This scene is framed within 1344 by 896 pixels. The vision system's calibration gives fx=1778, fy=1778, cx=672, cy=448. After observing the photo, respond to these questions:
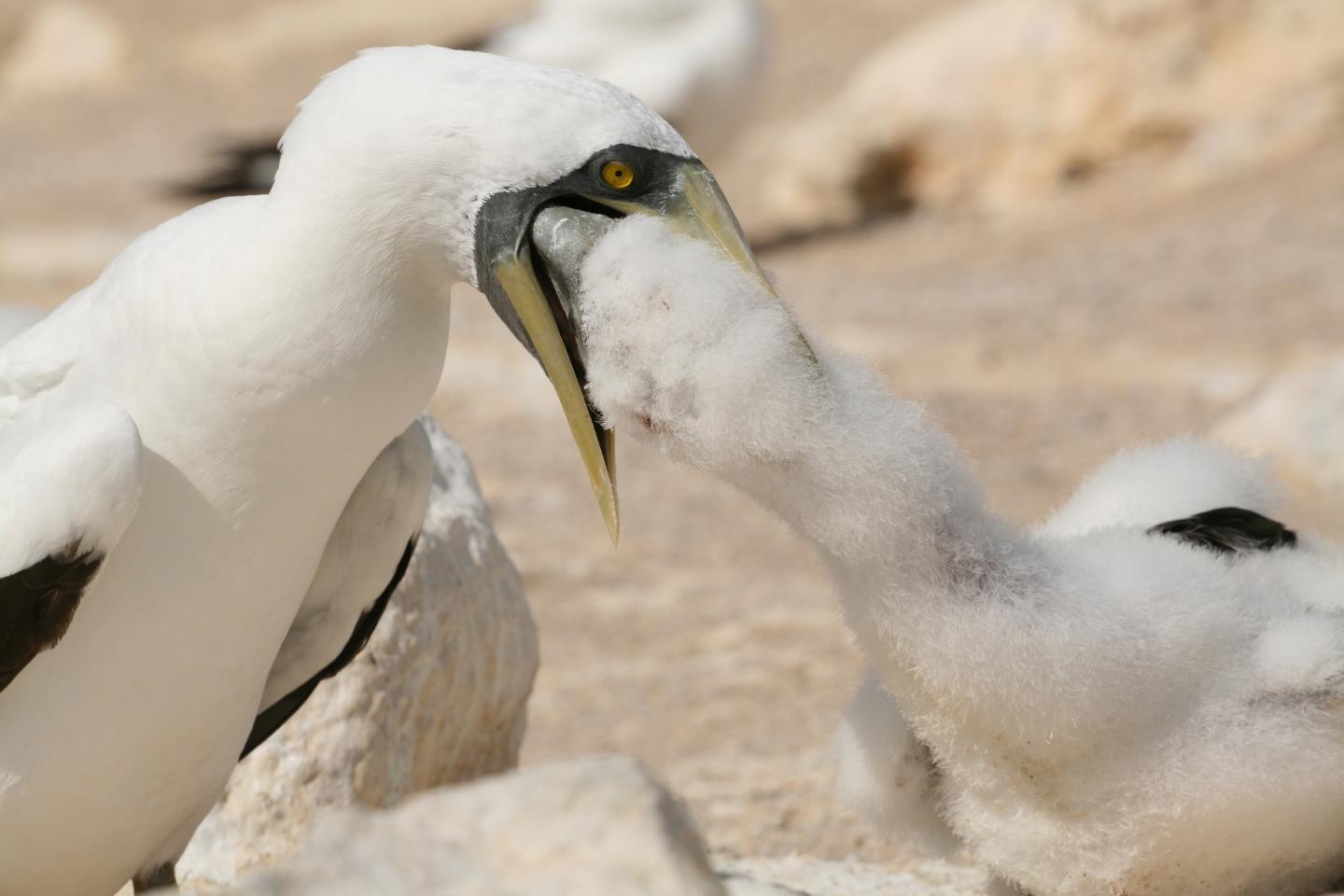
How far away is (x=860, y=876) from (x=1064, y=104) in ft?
28.3

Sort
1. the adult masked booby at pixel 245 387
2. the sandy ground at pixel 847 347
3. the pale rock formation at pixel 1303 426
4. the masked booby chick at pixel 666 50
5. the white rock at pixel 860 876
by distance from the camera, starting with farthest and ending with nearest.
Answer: the masked booby chick at pixel 666 50
the pale rock formation at pixel 1303 426
the sandy ground at pixel 847 347
the white rock at pixel 860 876
the adult masked booby at pixel 245 387

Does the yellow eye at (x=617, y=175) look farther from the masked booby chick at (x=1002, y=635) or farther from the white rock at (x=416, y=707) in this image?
the white rock at (x=416, y=707)

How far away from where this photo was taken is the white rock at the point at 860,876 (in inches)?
139

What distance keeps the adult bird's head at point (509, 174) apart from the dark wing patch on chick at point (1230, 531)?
111 centimetres

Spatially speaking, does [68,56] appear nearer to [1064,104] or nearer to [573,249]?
[1064,104]

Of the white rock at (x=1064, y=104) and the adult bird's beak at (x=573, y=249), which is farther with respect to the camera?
the white rock at (x=1064, y=104)

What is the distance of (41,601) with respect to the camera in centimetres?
269

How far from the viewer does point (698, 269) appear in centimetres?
244

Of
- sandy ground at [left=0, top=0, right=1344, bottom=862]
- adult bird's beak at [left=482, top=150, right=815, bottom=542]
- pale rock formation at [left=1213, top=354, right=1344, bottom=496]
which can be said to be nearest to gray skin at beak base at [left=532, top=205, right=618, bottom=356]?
adult bird's beak at [left=482, top=150, right=815, bottom=542]

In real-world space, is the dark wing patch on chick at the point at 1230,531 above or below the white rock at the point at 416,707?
above

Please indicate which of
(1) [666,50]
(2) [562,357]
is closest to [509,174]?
(2) [562,357]

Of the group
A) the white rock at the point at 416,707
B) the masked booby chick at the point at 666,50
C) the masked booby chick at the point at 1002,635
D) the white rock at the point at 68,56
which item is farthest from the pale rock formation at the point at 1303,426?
the white rock at the point at 68,56

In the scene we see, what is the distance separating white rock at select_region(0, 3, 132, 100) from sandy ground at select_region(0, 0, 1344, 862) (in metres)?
5.33

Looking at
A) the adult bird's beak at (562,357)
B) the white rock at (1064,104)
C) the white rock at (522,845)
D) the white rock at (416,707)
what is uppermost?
the white rock at (1064,104)
